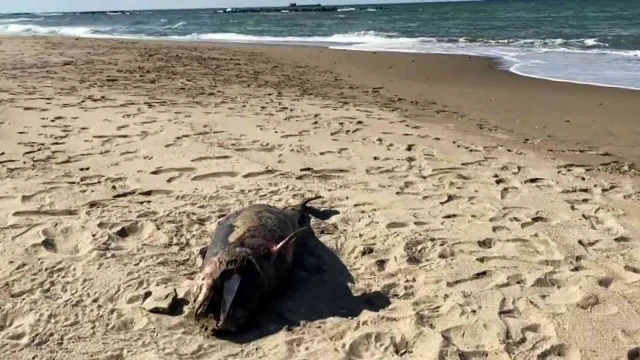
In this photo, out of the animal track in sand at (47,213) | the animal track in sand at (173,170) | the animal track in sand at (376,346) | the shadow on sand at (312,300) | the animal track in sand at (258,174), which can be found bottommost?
the animal track in sand at (376,346)

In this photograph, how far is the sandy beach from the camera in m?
3.00

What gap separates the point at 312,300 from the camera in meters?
3.32

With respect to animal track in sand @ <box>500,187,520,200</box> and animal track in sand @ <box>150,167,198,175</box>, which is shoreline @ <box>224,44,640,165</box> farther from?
animal track in sand @ <box>150,167,198,175</box>

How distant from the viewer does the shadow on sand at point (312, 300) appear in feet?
10.0

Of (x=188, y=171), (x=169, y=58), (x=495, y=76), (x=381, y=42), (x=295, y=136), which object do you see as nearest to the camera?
(x=188, y=171)

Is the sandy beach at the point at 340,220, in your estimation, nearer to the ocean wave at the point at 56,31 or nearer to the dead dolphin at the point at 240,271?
the dead dolphin at the point at 240,271

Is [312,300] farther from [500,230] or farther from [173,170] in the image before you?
[173,170]

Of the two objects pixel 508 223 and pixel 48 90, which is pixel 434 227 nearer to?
pixel 508 223

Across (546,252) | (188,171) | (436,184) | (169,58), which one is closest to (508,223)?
(546,252)

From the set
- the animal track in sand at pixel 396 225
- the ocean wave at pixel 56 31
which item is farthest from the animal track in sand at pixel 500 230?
the ocean wave at pixel 56 31

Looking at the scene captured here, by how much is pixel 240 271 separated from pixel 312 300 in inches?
20.5

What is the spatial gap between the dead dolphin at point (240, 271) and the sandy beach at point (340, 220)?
120 millimetres

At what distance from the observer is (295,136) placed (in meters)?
6.68

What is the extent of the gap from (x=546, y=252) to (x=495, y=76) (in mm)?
8917
